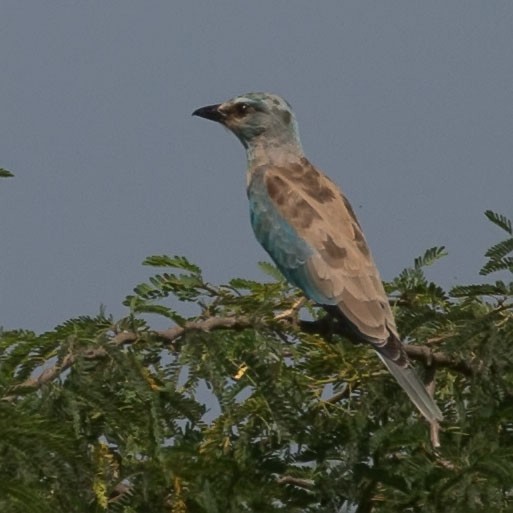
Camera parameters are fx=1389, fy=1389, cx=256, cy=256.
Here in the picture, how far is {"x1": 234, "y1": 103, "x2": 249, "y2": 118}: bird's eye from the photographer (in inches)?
348

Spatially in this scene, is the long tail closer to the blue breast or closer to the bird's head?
the blue breast

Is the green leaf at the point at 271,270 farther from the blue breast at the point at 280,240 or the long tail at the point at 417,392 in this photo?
the long tail at the point at 417,392

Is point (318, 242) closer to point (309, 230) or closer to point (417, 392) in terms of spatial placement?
point (309, 230)

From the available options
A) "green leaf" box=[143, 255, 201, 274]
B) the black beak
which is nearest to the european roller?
the black beak

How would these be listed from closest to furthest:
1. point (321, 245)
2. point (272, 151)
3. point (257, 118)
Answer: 1. point (321, 245)
2. point (272, 151)
3. point (257, 118)

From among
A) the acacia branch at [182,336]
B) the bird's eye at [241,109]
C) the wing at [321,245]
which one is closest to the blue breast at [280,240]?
the wing at [321,245]

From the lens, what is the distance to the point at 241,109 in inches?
348

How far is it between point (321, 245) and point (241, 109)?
1.93 m

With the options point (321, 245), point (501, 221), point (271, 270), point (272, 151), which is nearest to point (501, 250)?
point (501, 221)

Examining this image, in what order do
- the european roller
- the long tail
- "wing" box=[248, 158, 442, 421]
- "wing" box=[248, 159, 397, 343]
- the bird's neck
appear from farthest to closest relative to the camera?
the bird's neck < "wing" box=[248, 159, 397, 343] < "wing" box=[248, 158, 442, 421] < the european roller < the long tail

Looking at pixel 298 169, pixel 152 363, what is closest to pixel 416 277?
pixel 152 363

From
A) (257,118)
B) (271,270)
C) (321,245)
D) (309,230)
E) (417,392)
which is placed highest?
(257,118)

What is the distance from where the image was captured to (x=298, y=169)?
8242 mm

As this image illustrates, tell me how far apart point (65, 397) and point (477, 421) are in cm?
140
